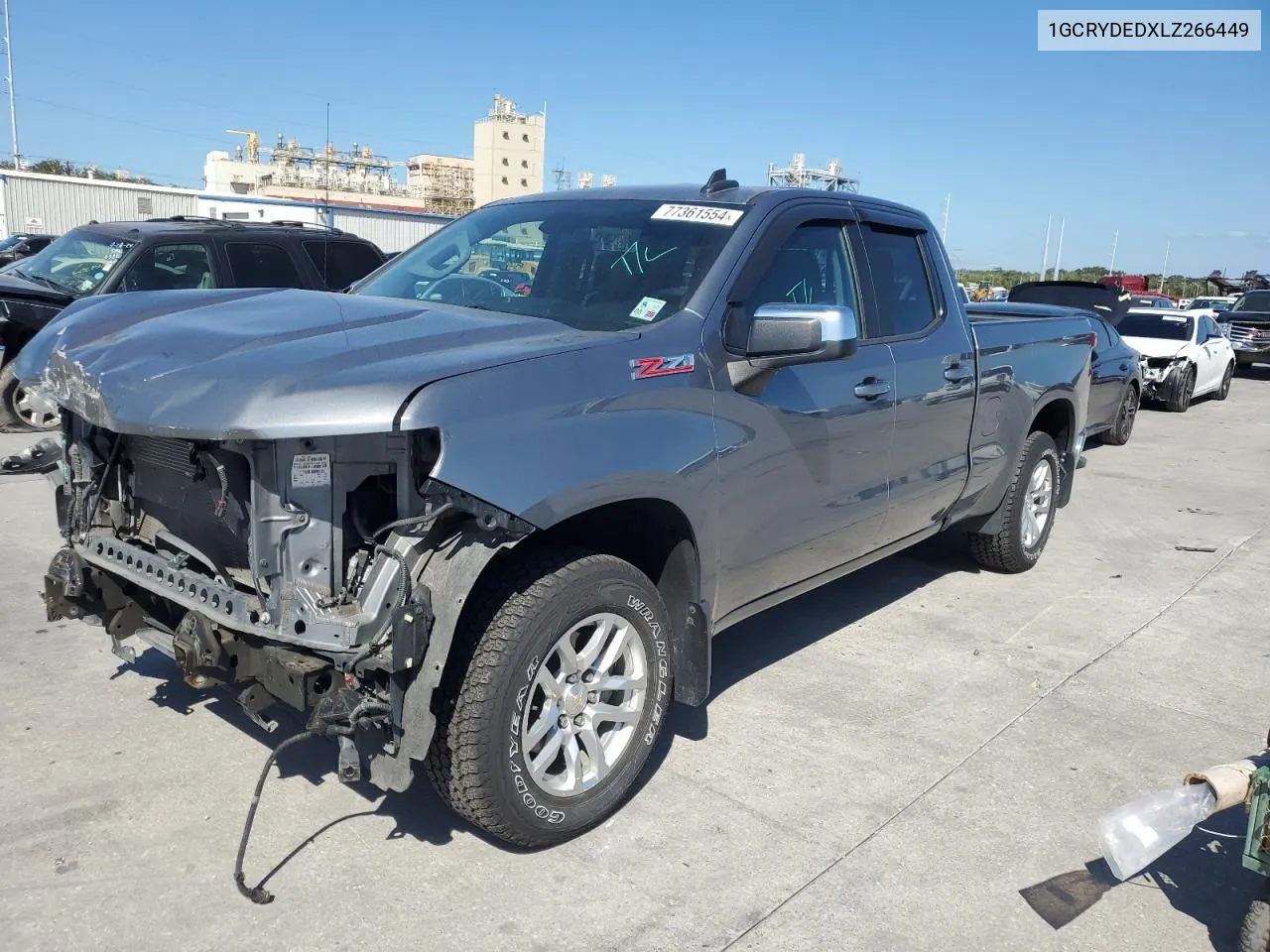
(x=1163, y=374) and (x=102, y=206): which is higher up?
(x=102, y=206)

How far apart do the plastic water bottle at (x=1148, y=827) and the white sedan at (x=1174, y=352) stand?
14.1 m

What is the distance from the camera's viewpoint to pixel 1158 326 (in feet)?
52.6

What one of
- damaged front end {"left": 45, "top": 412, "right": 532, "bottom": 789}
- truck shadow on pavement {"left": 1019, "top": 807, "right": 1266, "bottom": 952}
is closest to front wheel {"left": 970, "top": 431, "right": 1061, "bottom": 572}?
truck shadow on pavement {"left": 1019, "top": 807, "right": 1266, "bottom": 952}

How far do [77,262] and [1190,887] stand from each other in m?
9.71

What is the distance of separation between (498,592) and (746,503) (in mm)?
1044

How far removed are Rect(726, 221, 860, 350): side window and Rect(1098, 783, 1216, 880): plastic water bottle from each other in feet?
5.97

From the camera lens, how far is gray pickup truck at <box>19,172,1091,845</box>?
2.72 m

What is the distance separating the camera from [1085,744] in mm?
4055

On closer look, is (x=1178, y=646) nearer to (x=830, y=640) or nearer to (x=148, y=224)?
(x=830, y=640)

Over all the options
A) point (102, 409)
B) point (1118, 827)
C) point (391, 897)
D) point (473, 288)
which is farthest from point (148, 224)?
point (1118, 827)

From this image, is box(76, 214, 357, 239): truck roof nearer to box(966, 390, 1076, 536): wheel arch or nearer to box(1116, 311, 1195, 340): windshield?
box(966, 390, 1076, 536): wheel arch

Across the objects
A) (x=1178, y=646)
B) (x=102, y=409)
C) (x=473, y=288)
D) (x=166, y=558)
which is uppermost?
(x=473, y=288)

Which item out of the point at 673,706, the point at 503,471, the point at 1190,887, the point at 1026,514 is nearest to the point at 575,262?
the point at 503,471

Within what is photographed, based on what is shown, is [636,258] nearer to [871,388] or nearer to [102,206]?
[871,388]
